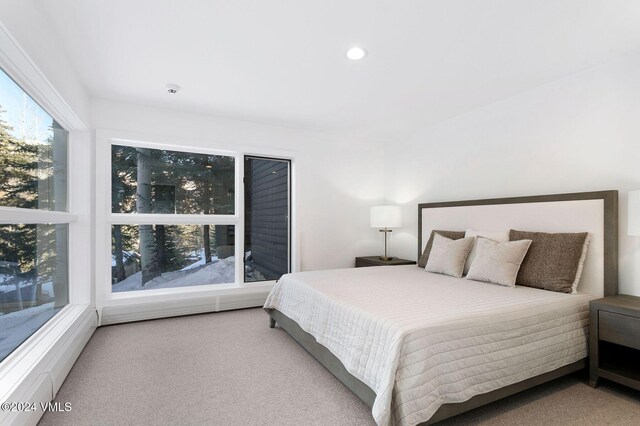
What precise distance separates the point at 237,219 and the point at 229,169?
2.17 ft

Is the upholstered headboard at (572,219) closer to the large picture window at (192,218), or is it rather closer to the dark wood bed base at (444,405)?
the dark wood bed base at (444,405)

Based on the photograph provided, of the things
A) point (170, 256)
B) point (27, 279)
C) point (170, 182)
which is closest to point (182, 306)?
point (170, 256)

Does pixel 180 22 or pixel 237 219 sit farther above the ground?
pixel 180 22

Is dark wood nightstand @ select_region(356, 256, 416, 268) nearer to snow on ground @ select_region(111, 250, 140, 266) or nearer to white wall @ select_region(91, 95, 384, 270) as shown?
white wall @ select_region(91, 95, 384, 270)

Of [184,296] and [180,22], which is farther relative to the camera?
[184,296]

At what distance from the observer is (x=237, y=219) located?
418 cm

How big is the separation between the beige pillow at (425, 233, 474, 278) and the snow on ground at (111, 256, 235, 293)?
248 centimetres

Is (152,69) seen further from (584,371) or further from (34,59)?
(584,371)

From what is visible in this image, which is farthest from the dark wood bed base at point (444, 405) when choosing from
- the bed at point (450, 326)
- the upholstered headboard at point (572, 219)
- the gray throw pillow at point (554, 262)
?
the upholstered headboard at point (572, 219)

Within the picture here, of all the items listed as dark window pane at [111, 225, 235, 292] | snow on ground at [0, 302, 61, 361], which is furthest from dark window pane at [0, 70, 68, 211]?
dark window pane at [111, 225, 235, 292]

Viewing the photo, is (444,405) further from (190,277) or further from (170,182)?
(170,182)

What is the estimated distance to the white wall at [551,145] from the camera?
2.46 metres

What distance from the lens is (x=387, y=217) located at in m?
4.46

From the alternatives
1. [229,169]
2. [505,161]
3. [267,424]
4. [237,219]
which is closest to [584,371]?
[505,161]
